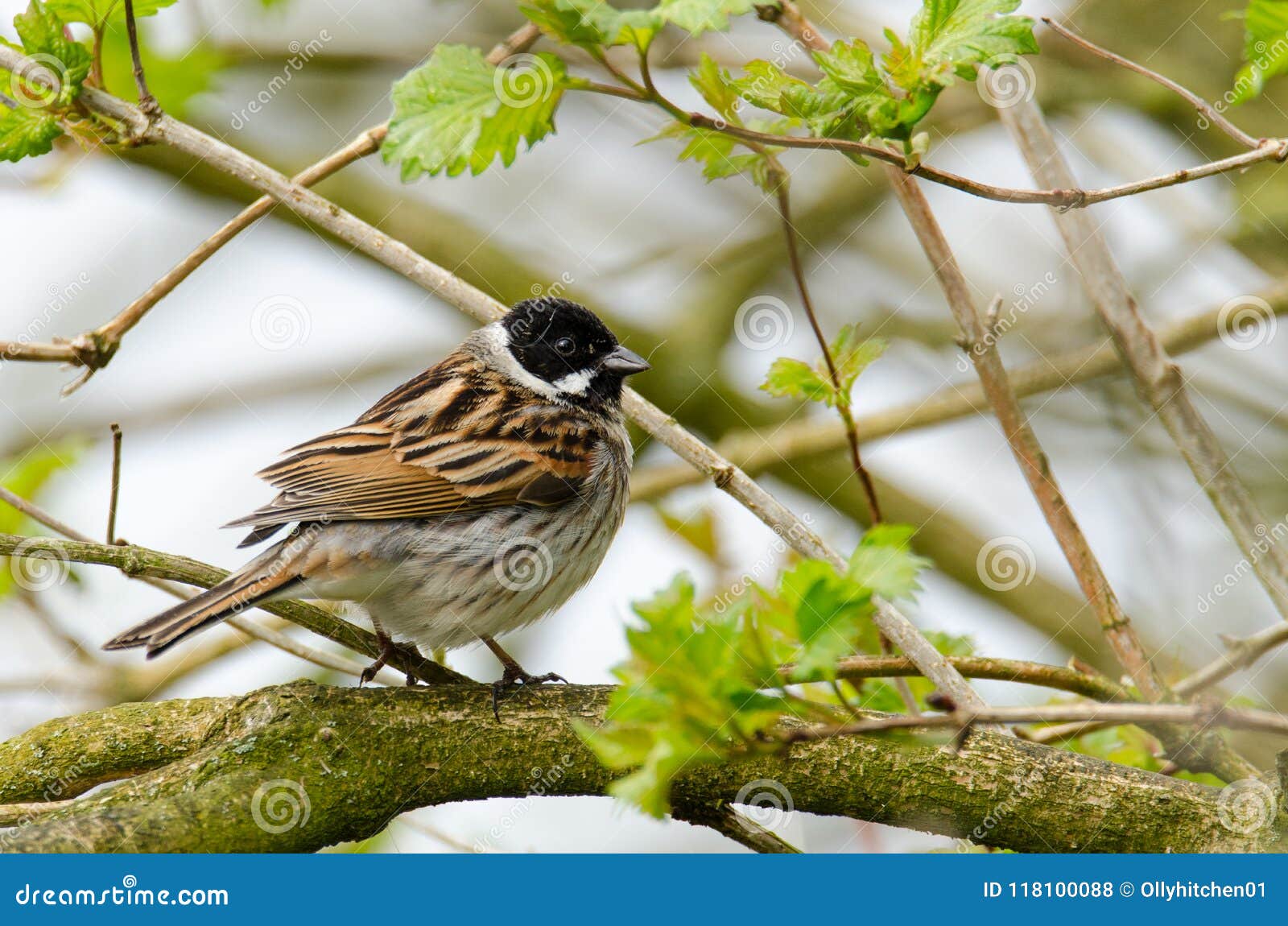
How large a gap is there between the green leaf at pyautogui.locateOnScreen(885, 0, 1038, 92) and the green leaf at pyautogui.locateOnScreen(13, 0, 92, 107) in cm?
192

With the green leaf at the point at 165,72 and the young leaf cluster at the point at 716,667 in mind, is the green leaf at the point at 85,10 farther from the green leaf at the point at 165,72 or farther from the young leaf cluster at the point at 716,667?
the young leaf cluster at the point at 716,667

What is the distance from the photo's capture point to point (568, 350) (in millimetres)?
4648

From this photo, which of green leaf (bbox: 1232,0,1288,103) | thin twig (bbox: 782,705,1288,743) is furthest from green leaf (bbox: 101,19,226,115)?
thin twig (bbox: 782,705,1288,743)

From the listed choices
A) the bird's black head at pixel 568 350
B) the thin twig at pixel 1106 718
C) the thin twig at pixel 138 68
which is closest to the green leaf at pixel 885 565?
the thin twig at pixel 1106 718

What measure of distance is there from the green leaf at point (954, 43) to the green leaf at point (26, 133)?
1985 mm

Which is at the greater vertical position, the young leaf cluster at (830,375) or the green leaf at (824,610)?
the young leaf cluster at (830,375)

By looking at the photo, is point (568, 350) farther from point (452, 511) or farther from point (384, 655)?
point (384, 655)

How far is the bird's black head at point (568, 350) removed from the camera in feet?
15.1

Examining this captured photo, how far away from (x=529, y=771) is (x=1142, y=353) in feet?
6.49

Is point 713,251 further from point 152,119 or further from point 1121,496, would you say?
point 152,119

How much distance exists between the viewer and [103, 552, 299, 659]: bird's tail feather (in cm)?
308

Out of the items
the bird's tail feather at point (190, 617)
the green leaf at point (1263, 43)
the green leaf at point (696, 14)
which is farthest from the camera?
the bird's tail feather at point (190, 617)

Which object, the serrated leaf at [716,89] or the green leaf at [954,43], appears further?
the serrated leaf at [716,89]

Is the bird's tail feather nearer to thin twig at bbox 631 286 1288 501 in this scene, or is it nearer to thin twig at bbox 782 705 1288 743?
thin twig at bbox 782 705 1288 743
